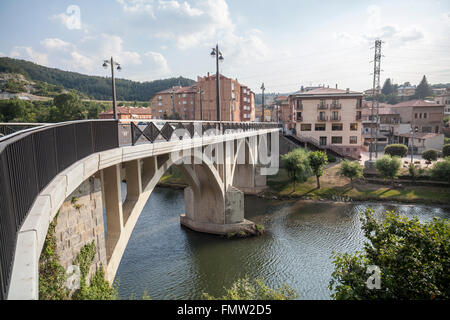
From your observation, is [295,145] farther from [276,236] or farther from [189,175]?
[189,175]

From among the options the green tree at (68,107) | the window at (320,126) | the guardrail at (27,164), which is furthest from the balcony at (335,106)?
the guardrail at (27,164)

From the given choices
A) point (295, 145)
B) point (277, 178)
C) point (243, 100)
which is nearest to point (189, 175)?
point (277, 178)

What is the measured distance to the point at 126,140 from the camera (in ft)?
29.1

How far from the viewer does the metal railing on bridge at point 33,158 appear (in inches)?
127

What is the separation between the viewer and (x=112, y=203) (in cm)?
923

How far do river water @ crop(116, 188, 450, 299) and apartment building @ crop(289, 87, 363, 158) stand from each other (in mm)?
19164

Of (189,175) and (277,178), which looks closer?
(189,175)

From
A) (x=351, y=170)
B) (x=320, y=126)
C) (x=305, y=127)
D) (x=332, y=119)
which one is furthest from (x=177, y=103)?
(x=351, y=170)

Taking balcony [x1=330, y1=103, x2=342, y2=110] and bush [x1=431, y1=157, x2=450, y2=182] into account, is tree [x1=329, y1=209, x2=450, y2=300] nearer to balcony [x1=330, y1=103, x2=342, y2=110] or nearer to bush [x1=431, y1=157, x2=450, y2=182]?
bush [x1=431, y1=157, x2=450, y2=182]

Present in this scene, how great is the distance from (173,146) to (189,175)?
8375 millimetres

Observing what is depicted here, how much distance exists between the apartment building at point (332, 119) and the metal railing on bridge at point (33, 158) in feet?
137

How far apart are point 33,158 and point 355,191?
31.6 metres

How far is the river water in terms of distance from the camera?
15305 mm
